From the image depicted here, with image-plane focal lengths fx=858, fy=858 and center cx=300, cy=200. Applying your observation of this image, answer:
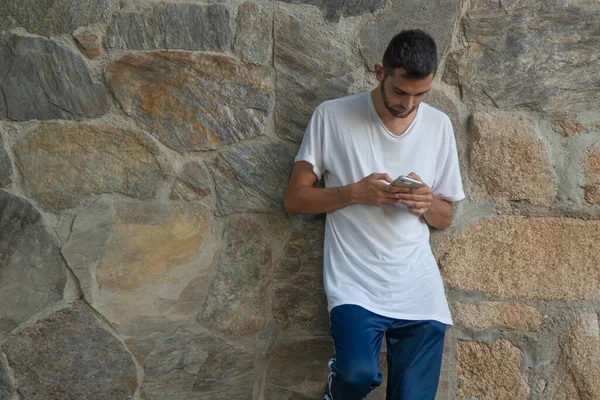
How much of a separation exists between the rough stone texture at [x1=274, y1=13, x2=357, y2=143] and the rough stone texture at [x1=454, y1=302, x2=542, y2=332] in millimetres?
861

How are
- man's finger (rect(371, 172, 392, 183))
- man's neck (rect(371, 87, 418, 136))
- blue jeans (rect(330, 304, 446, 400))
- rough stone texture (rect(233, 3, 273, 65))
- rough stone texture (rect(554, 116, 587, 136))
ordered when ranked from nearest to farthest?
blue jeans (rect(330, 304, 446, 400)), man's finger (rect(371, 172, 392, 183)), man's neck (rect(371, 87, 418, 136)), rough stone texture (rect(233, 3, 273, 65)), rough stone texture (rect(554, 116, 587, 136))

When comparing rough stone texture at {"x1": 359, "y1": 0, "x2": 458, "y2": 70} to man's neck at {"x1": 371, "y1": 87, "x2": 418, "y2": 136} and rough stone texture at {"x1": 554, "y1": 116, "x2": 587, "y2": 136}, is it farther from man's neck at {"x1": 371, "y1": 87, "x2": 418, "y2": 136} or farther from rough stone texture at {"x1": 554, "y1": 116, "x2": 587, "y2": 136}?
rough stone texture at {"x1": 554, "y1": 116, "x2": 587, "y2": 136}

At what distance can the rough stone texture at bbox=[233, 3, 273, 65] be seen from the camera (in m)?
2.98

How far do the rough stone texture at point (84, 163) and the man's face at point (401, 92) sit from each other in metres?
0.82

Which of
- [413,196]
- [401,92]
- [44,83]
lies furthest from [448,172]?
[44,83]

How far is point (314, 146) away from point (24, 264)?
105 cm

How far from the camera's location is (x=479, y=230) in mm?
3080

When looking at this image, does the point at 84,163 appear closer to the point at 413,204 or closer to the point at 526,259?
the point at 413,204

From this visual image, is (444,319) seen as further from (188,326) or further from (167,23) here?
(167,23)

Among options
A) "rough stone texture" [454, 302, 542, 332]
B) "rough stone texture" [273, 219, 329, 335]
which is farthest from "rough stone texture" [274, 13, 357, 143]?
"rough stone texture" [454, 302, 542, 332]

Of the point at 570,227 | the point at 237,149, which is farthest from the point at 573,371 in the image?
the point at 237,149

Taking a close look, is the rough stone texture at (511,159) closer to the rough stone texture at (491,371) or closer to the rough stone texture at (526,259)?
the rough stone texture at (526,259)

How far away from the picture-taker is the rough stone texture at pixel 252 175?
3.00m

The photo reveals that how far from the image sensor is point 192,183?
2.99 meters
